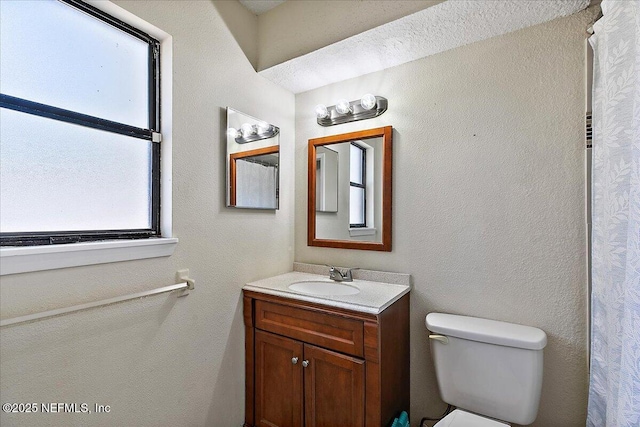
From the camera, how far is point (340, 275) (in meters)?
1.89

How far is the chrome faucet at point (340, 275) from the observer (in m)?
1.88

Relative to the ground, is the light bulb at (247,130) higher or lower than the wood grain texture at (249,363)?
higher

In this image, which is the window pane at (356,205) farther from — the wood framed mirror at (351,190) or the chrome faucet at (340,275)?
the chrome faucet at (340,275)

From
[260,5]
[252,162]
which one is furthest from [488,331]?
[260,5]

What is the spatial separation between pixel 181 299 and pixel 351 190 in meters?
1.17

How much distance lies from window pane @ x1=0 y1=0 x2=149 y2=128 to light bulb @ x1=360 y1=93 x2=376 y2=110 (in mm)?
1182

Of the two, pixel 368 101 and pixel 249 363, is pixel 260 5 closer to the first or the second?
pixel 368 101

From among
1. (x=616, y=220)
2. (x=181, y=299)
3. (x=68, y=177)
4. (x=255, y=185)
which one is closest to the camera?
(x=616, y=220)

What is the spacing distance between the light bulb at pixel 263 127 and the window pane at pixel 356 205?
0.68m

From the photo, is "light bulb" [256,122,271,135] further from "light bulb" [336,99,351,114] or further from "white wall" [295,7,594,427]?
"white wall" [295,7,594,427]

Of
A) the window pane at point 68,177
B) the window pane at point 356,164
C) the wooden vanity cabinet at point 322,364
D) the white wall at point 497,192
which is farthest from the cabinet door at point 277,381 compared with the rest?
the window pane at point 356,164

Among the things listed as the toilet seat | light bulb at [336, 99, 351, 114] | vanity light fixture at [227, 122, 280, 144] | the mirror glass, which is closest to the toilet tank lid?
the toilet seat

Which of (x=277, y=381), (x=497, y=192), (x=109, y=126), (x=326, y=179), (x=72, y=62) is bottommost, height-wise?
(x=277, y=381)

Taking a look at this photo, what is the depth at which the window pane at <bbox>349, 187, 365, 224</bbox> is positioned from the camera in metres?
1.92
